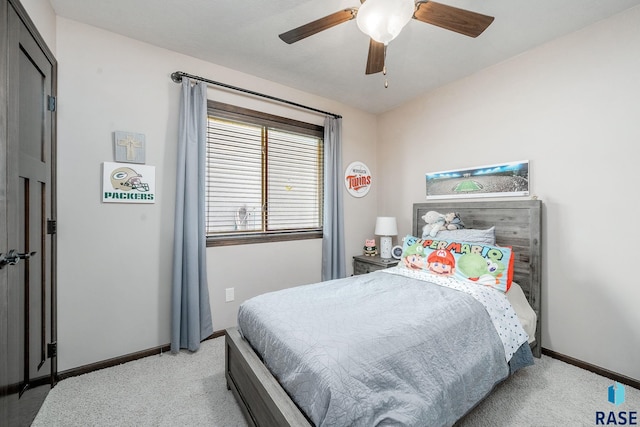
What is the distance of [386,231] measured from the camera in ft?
11.0

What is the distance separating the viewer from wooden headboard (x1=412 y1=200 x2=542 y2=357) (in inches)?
90.0

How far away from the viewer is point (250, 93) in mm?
2773

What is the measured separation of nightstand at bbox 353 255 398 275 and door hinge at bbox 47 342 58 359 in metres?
2.86

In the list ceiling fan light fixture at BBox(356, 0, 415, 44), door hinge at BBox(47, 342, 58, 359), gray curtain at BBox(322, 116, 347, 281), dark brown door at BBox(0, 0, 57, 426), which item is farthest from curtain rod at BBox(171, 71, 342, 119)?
door hinge at BBox(47, 342, 58, 359)

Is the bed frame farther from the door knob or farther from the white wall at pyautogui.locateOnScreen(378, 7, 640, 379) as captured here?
the door knob

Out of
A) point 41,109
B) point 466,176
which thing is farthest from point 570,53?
point 41,109

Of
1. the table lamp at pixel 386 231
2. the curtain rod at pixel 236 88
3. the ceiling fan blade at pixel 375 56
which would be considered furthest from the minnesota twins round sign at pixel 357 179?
the ceiling fan blade at pixel 375 56

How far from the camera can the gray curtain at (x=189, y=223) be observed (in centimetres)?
231

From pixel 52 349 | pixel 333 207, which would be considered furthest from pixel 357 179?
pixel 52 349

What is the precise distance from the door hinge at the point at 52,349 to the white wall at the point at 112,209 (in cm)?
5

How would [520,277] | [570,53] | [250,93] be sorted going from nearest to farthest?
[570,53] < [520,277] < [250,93]

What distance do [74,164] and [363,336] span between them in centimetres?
236

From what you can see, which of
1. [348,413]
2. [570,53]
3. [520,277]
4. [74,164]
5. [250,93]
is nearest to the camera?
[348,413]

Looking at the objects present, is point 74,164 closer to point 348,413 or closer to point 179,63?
point 179,63
